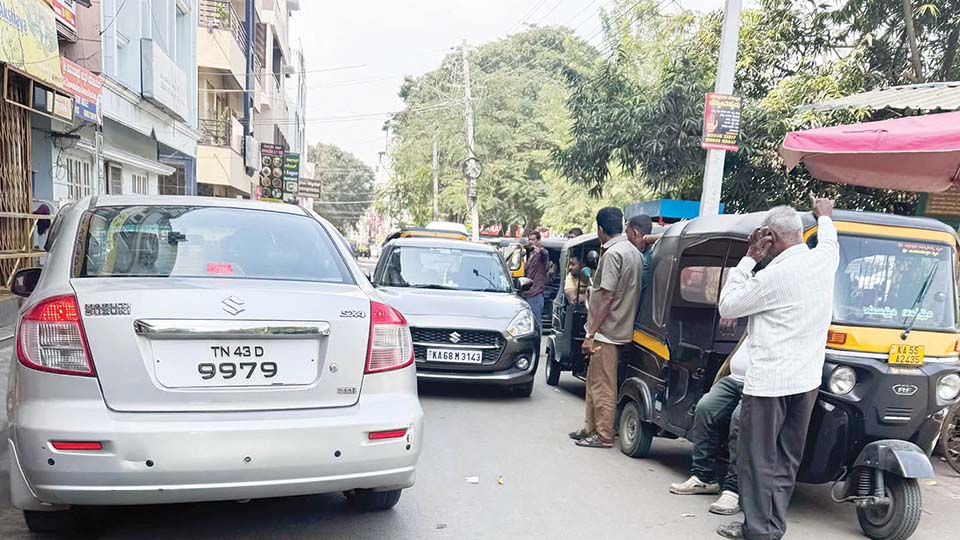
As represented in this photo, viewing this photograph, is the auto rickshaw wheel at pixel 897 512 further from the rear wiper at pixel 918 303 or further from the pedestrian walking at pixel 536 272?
the pedestrian walking at pixel 536 272

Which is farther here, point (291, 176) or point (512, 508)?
point (291, 176)

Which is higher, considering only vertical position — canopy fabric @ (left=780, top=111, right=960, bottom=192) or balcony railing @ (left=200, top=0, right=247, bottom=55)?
balcony railing @ (left=200, top=0, right=247, bottom=55)

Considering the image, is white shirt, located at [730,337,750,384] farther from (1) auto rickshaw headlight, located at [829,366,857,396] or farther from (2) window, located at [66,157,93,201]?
(2) window, located at [66,157,93,201]

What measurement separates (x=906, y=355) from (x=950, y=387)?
1.10 ft

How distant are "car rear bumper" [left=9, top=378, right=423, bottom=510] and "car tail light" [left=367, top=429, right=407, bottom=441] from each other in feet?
0.07

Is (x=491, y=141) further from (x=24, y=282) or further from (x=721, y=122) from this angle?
(x=24, y=282)

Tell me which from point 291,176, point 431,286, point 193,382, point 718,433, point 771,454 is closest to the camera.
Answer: point 193,382

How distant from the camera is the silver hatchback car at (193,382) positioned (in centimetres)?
281

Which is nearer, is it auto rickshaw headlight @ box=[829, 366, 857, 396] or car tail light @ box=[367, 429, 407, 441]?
car tail light @ box=[367, 429, 407, 441]

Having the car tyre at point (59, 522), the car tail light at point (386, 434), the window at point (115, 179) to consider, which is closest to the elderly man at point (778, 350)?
the car tail light at point (386, 434)

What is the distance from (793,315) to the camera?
365 cm

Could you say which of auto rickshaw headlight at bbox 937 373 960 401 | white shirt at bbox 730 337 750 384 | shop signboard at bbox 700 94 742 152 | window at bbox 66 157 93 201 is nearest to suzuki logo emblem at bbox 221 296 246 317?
white shirt at bbox 730 337 750 384

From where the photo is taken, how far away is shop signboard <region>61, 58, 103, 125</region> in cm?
1141

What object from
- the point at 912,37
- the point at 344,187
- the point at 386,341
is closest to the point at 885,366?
the point at 386,341
